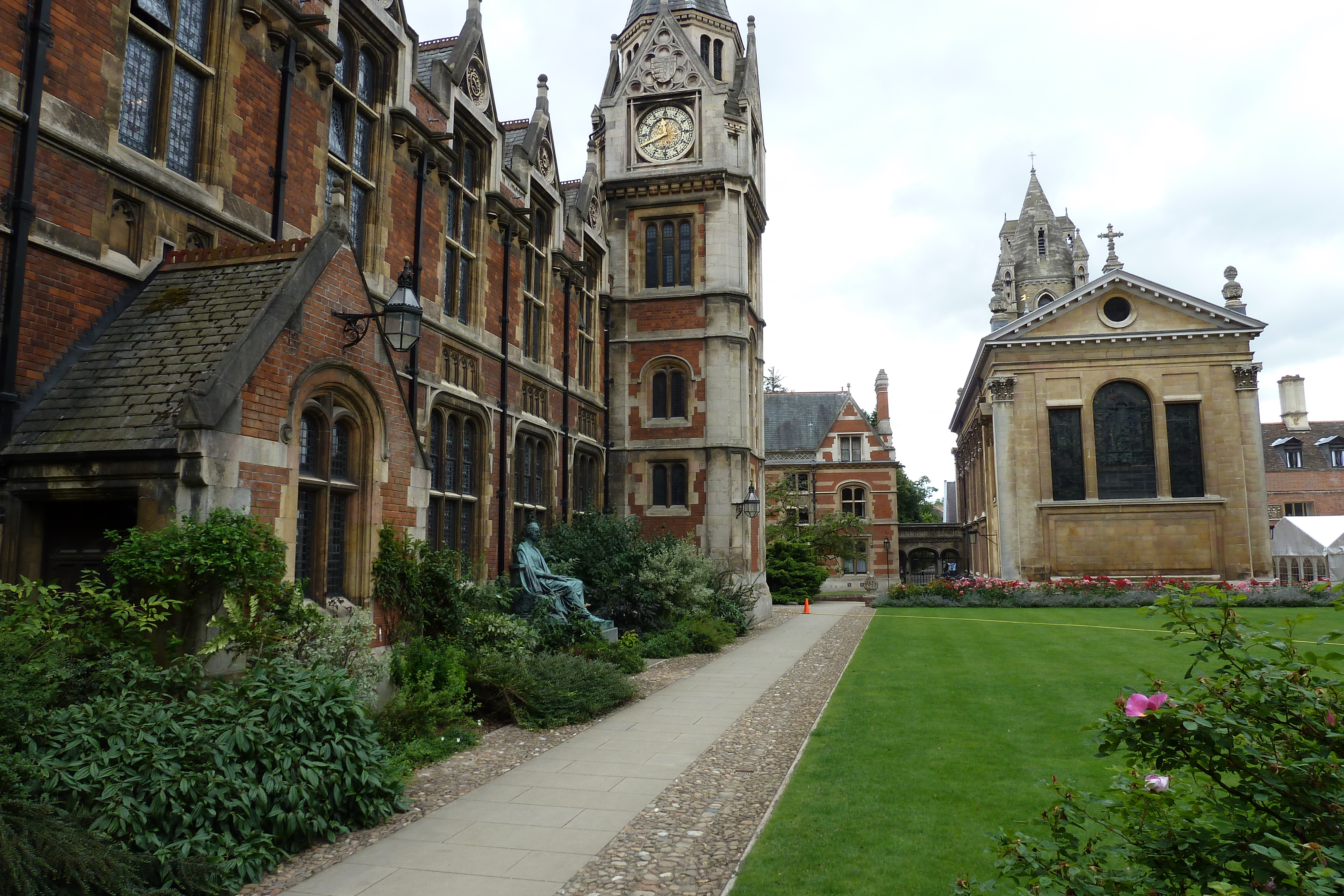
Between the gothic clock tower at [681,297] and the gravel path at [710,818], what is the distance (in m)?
12.7

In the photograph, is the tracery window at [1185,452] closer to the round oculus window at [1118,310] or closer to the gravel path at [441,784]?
the round oculus window at [1118,310]

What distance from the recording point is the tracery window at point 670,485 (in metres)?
24.0

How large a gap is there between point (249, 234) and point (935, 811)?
937cm

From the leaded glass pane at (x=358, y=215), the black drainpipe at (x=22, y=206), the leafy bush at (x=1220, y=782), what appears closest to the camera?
the leafy bush at (x=1220, y=782)

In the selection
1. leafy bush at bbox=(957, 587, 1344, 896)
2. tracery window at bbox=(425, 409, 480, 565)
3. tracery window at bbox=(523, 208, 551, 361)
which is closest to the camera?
leafy bush at bbox=(957, 587, 1344, 896)

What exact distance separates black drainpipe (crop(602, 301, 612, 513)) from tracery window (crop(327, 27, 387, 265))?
11303 millimetres

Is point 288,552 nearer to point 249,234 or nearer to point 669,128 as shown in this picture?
point 249,234

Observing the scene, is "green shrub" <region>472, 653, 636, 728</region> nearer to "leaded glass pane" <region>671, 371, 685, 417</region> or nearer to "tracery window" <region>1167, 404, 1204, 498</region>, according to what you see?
"leaded glass pane" <region>671, 371, 685, 417</region>

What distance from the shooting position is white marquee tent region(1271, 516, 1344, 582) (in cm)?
3503

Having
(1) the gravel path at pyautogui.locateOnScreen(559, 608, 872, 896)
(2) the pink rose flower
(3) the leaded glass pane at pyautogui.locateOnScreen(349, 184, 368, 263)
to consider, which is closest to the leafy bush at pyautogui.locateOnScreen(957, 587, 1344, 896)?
(2) the pink rose flower

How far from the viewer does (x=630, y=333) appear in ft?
80.3

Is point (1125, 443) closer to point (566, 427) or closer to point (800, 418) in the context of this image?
point (800, 418)

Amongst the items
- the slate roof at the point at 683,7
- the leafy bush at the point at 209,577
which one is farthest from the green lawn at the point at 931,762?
the slate roof at the point at 683,7

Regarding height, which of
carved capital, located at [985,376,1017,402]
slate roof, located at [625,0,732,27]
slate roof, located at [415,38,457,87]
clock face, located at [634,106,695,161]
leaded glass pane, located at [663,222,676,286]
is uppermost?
slate roof, located at [625,0,732,27]
